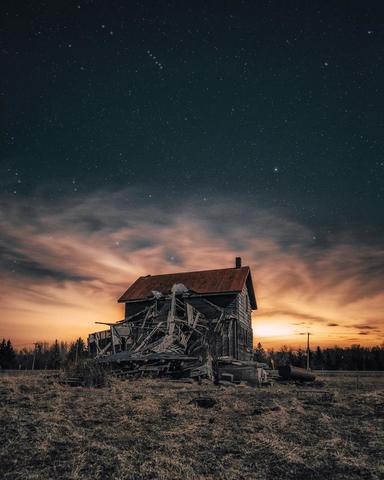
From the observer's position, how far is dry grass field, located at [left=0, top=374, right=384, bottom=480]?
5.05 meters

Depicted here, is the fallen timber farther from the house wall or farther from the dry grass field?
the dry grass field

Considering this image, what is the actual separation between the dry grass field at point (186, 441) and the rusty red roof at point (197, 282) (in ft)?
61.7

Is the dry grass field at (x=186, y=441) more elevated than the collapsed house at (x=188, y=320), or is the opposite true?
the collapsed house at (x=188, y=320)

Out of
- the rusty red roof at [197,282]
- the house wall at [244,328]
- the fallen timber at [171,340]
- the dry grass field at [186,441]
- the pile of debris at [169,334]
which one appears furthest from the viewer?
the rusty red roof at [197,282]

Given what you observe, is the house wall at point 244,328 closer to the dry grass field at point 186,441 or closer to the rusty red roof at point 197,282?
the rusty red roof at point 197,282

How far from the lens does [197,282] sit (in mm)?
31516

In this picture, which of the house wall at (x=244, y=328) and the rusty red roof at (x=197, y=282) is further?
the rusty red roof at (x=197, y=282)

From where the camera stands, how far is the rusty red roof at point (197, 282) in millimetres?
29844

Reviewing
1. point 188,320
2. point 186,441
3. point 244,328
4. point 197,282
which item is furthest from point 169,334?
point 186,441

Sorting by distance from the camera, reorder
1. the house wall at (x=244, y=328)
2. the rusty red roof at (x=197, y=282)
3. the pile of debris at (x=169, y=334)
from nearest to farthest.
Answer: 1. the pile of debris at (x=169, y=334)
2. the house wall at (x=244, y=328)
3. the rusty red roof at (x=197, y=282)

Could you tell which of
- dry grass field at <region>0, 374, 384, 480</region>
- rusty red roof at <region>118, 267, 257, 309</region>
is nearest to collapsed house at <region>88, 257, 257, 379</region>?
rusty red roof at <region>118, 267, 257, 309</region>

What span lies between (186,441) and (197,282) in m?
24.9

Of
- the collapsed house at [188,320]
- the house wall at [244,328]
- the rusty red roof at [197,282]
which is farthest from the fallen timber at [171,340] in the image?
the house wall at [244,328]

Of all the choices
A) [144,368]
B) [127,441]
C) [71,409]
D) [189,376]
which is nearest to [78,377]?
[144,368]
